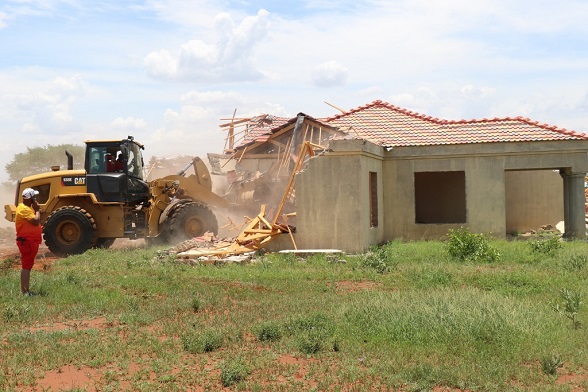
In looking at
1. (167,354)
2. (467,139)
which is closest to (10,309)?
(167,354)

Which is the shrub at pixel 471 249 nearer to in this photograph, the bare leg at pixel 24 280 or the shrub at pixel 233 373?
the bare leg at pixel 24 280

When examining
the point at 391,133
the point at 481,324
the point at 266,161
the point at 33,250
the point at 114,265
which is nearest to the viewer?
the point at 481,324

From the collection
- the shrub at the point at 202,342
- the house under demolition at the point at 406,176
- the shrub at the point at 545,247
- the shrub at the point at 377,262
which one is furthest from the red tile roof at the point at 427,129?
the shrub at the point at 202,342

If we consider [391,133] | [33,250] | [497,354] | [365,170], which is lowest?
[497,354]

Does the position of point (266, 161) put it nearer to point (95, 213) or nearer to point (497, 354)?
point (95, 213)

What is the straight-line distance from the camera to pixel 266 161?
24.0 m

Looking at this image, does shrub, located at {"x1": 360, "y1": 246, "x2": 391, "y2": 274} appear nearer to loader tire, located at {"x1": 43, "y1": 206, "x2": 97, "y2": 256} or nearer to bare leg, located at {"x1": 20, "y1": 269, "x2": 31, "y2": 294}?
bare leg, located at {"x1": 20, "y1": 269, "x2": 31, "y2": 294}

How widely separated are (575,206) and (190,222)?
11529mm

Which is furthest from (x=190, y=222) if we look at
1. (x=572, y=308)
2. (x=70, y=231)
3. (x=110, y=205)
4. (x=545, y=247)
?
(x=572, y=308)

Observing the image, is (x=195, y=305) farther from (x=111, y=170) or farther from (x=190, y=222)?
(x=111, y=170)

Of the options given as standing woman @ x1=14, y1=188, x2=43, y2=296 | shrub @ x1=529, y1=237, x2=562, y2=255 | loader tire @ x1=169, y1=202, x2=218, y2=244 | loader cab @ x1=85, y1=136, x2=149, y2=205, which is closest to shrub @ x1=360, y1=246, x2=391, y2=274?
shrub @ x1=529, y1=237, x2=562, y2=255

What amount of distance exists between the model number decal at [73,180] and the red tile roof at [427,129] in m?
8.63

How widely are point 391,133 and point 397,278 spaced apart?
9.89m

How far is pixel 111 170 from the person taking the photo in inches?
739
